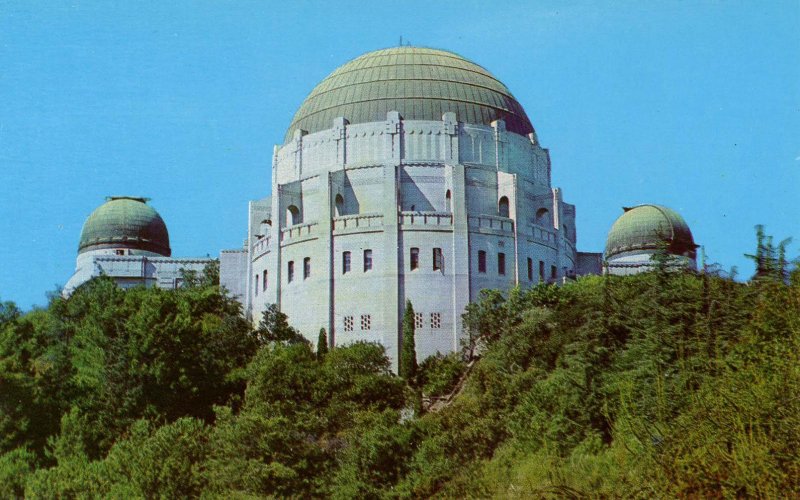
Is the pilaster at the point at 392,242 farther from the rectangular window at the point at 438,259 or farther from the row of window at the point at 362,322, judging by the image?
the rectangular window at the point at 438,259

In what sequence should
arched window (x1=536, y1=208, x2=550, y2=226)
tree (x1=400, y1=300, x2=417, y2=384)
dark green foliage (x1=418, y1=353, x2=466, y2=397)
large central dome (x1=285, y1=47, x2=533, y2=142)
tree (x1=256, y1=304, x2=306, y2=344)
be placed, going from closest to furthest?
dark green foliage (x1=418, y1=353, x2=466, y2=397) < tree (x1=400, y1=300, x2=417, y2=384) < tree (x1=256, y1=304, x2=306, y2=344) < large central dome (x1=285, y1=47, x2=533, y2=142) < arched window (x1=536, y1=208, x2=550, y2=226)

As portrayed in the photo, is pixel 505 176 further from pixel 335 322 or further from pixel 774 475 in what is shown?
pixel 774 475

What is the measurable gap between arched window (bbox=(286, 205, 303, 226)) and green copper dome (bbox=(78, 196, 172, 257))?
22010mm

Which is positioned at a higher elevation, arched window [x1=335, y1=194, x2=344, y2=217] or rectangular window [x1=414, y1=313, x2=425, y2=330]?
arched window [x1=335, y1=194, x2=344, y2=217]

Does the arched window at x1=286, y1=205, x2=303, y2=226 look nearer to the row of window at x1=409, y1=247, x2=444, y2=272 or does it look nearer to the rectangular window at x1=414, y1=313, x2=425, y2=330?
the row of window at x1=409, y1=247, x2=444, y2=272

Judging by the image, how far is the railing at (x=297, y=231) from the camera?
227 feet

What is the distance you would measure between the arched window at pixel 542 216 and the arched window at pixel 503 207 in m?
4.01

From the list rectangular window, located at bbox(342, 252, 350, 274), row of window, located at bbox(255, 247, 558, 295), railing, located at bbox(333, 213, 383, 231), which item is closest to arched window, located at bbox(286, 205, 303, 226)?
row of window, located at bbox(255, 247, 558, 295)

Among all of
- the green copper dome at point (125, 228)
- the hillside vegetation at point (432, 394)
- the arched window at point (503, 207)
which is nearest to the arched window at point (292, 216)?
the hillside vegetation at point (432, 394)

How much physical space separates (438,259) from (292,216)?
38.3 ft

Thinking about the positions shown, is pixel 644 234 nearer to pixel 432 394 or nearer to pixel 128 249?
pixel 432 394

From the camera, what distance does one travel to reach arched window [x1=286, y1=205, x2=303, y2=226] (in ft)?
238

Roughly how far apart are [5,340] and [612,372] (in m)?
34.7

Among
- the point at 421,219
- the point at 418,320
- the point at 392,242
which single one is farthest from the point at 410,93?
the point at 418,320
